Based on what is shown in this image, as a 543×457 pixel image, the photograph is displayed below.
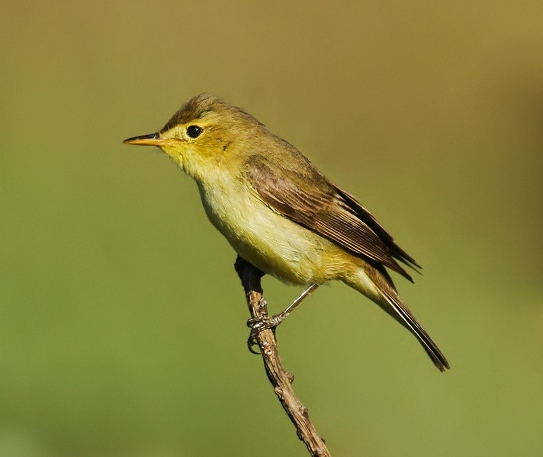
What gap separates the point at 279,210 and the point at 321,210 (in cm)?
20

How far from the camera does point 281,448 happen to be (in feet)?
14.1

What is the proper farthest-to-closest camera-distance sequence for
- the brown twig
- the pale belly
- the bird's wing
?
the bird's wing
the pale belly
the brown twig

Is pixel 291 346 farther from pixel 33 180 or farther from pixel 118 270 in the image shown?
pixel 33 180

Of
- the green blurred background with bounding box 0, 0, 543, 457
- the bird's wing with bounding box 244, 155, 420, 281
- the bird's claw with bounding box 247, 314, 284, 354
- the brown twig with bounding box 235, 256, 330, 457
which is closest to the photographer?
the brown twig with bounding box 235, 256, 330, 457

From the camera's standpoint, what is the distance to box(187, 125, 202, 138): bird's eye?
407 centimetres

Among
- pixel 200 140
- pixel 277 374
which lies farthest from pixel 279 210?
pixel 277 374

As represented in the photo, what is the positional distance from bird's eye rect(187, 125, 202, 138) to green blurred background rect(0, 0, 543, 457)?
1.10m

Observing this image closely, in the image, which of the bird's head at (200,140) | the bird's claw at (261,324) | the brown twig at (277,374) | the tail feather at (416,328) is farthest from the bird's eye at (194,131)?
the tail feather at (416,328)

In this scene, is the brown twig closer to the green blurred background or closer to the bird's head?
the bird's head

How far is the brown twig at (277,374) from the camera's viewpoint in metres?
2.80

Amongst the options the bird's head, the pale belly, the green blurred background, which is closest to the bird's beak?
the bird's head

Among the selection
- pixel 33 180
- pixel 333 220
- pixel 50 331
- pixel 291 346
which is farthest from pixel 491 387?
pixel 33 180

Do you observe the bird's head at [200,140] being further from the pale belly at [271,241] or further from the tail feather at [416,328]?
the tail feather at [416,328]

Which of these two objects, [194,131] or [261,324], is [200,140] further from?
[261,324]
